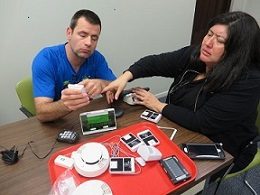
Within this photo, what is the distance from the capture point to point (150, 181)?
104 cm

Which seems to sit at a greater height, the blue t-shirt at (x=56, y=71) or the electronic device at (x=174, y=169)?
the blue t-shirt at (x=56, y=71)

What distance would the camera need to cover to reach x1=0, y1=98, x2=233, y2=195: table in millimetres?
1005

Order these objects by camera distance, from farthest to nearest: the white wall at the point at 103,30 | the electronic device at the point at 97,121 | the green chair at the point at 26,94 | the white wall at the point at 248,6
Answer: the white wall at the point at 248,6
the white wall at the point at 103,30
the green chair at the point at 26,94
the electronic device at the point at 97,121

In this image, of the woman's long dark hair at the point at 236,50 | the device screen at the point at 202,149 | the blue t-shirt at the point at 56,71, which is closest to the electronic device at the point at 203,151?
the device screen at the point at 202,149

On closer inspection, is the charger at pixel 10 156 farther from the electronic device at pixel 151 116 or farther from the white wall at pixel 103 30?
the white wall at pixel 103 30

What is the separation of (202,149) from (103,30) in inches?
61.9

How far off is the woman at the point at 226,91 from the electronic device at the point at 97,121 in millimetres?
256

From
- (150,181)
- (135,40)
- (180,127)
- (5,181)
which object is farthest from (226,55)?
(135,40)

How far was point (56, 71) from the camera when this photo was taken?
5.48 feet

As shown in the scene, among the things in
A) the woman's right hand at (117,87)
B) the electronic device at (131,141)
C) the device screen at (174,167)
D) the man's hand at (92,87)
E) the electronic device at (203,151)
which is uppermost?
the man's hand at (92,87)

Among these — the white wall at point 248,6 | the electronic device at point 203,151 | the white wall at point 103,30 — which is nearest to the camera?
the electronic device at point 203,151

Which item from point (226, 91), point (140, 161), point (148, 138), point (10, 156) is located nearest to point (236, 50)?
point (226, 91)

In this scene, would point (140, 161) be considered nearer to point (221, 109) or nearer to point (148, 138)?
point (148, 138)

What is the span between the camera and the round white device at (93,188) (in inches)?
36.8
